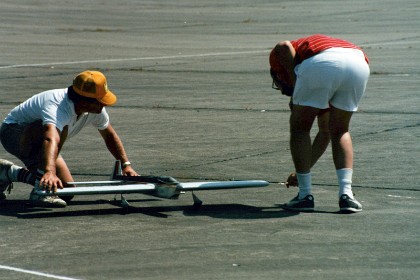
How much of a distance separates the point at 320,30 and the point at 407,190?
18.2 meters

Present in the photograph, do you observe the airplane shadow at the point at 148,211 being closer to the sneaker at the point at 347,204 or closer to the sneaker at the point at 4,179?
the sneaker at the point at 4,179

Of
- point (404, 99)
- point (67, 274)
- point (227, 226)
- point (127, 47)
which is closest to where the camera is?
point (67, 274)

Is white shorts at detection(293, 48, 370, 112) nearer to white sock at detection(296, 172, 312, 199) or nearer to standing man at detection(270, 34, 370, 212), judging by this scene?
standing man at detection(270, 34, 370, 212)

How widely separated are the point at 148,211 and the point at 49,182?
94 cm

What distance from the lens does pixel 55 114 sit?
894cm

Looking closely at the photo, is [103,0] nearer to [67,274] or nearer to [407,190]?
[407,190]

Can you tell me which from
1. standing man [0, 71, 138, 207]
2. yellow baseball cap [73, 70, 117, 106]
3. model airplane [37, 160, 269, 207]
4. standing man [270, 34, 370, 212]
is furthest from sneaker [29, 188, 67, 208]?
standing man [270, 34, 370, 212]

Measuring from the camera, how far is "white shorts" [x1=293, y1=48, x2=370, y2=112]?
867cm

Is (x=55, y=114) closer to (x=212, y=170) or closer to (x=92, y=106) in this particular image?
(x=92, y=106)

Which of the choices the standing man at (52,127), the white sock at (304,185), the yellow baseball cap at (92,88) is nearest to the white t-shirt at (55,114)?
the standing man at (52,127)

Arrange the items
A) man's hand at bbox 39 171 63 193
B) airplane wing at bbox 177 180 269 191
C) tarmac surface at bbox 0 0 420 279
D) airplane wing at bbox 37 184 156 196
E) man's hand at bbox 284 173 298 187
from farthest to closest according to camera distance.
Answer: man's hand at bbox 284 173 298 187
airplane wing at bbox 177 180 269 191
airplane wing at bbox 37 184 156 196
man's hand at bbox 39 171 63 193
tarmac surface at bbox 0 0 420 279

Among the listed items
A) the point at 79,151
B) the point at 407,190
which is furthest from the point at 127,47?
the point at 407,190

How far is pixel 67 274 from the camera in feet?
22.7

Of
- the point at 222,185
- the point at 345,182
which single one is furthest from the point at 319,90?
the point at 222,185
